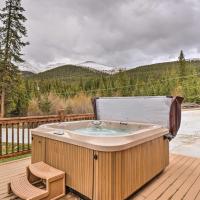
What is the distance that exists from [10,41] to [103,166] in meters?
13.6

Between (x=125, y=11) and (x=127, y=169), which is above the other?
(x=125, y=11)

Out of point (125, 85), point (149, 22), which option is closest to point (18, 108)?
point (149, 22)

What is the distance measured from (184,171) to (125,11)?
5076 mm

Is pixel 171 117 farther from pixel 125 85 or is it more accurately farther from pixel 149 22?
pixel 125 85

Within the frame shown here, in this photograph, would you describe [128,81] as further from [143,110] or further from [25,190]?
[25,190]

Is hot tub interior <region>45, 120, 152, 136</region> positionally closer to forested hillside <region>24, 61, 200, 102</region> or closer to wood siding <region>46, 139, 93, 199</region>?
wood siding <region>46, 139, 93, 199</region>

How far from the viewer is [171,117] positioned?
334 cm

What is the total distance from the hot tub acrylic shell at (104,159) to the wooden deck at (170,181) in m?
0.12

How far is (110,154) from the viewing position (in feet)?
6.56

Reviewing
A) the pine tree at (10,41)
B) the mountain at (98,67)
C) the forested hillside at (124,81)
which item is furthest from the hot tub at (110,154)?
the mountain at (98,67)

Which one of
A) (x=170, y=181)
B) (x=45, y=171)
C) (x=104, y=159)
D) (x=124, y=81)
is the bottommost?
(x=170, y=181)

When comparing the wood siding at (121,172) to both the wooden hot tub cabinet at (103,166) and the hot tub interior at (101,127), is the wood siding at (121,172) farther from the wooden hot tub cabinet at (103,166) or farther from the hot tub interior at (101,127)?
the hot tub interior at (101,127)

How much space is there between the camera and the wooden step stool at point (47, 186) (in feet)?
6.83

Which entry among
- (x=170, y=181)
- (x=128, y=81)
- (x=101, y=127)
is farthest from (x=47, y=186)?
(x=128, y=81)
